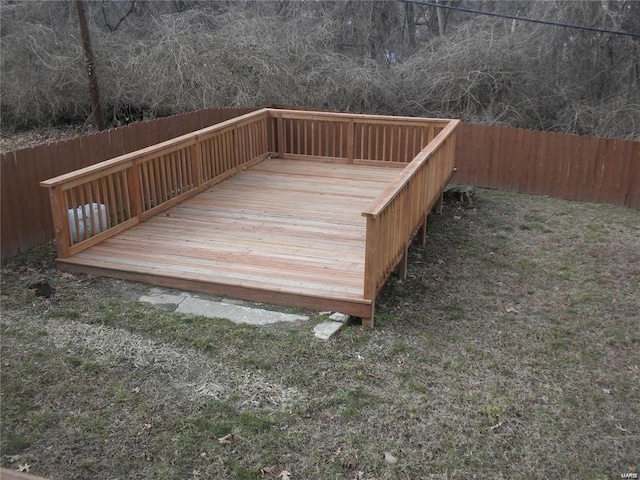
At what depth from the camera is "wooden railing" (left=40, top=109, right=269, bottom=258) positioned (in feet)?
19.3

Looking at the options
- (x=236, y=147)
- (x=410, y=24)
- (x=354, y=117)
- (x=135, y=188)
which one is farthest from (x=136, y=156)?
(x=410, y=24)

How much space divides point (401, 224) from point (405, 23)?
12287 mm

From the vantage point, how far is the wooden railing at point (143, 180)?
231 inches

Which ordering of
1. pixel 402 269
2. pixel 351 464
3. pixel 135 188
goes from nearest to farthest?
pixel 351 464, pixel 402 269, pixel 135 188

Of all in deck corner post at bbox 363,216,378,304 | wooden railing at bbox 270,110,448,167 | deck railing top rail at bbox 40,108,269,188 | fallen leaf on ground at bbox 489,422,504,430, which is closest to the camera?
fallen leaf on ground at bbox 489,422,504,430

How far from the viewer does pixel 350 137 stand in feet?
32.3

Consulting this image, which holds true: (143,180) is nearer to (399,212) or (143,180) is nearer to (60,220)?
(60,220)

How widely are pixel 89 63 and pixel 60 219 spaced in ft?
22.6

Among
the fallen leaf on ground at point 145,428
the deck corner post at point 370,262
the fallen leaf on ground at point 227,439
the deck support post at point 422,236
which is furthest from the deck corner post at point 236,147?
the fallen leaf on ground at point 227,439

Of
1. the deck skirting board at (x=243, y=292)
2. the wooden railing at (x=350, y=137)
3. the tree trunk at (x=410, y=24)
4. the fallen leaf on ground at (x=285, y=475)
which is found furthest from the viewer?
the tree trunk at (x=410, y=24)

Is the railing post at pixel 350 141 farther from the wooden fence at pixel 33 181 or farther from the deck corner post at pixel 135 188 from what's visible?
the deck corner post at pixel 135 188

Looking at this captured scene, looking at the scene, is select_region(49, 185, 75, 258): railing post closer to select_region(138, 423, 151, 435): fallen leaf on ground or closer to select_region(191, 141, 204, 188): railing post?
select_region(191, 141, 204, 188): railing post

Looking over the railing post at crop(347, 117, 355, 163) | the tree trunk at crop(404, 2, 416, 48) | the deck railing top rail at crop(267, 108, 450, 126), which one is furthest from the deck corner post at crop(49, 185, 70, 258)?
the tree trunk at crop(404, 2, 416, 48)

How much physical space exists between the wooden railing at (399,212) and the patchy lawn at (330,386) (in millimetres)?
408
